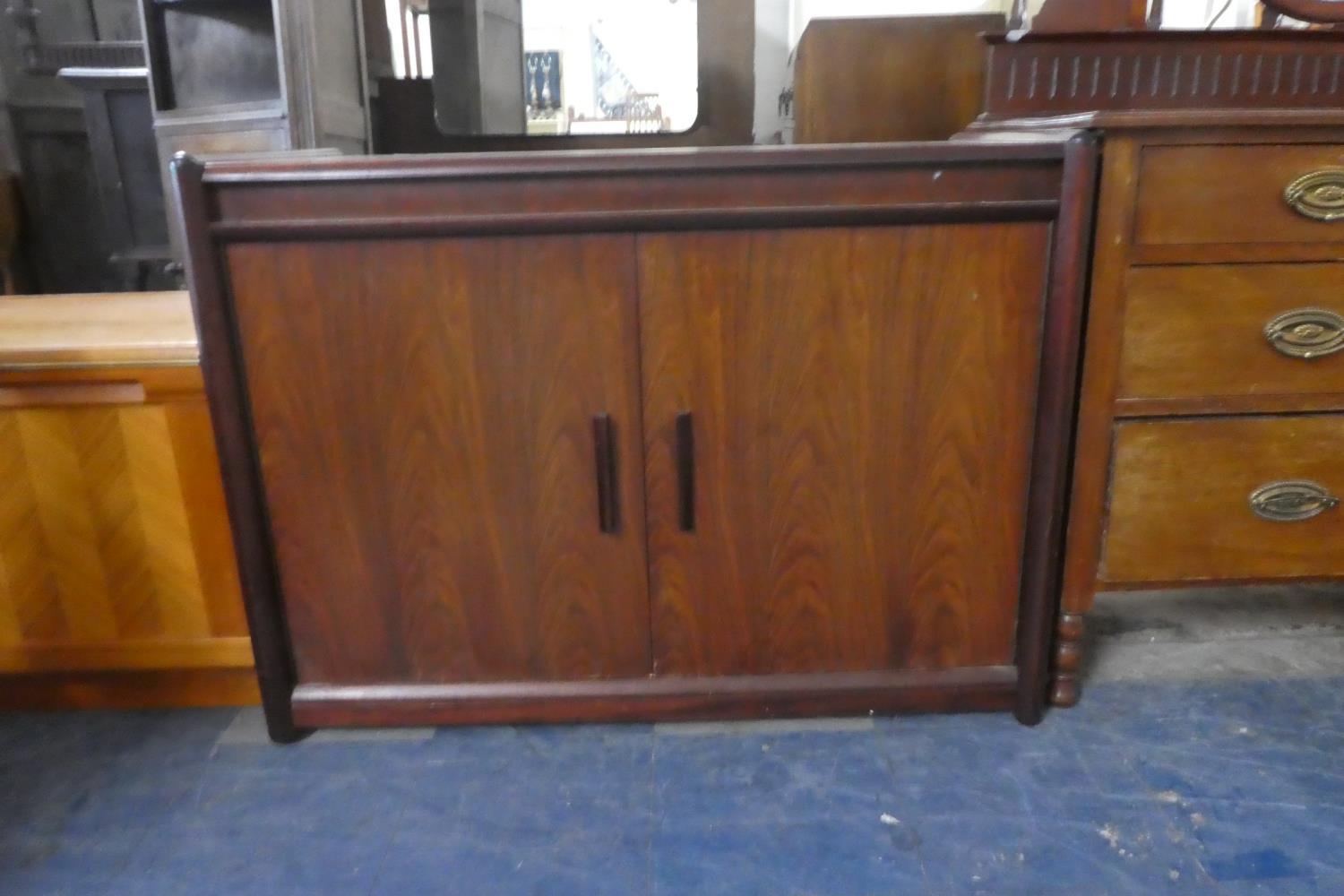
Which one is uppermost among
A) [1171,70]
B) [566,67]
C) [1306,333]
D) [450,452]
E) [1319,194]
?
[566,67]

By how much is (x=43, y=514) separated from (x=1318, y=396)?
5.77 ft

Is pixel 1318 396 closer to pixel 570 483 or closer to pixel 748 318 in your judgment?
pixel 748 318

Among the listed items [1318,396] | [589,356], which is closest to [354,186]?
[589,356]

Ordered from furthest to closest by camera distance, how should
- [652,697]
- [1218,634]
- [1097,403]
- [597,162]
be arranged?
[1218,634], [652,697], [1097,403], [597,162]

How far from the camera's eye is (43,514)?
1246mm

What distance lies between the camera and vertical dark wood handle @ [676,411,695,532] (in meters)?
1.17

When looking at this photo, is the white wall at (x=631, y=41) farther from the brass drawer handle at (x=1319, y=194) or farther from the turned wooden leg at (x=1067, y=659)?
the turned wooden leg at (x=1067, y=659)

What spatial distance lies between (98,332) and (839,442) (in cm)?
104

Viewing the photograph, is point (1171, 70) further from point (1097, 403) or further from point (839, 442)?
point (839, 442)

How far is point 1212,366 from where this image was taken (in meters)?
1.18

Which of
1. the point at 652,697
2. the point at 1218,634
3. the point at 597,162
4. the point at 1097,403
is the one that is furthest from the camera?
the point at 1218,634

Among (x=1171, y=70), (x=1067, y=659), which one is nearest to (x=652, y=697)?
(x=1067, y=659)

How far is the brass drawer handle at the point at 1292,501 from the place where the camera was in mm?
1229

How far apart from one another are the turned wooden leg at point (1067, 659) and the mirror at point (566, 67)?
1246 mm
